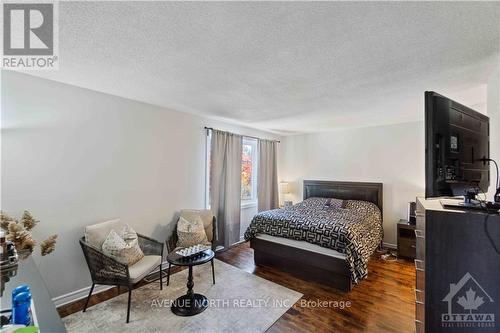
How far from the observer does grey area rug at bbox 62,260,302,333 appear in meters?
2.15

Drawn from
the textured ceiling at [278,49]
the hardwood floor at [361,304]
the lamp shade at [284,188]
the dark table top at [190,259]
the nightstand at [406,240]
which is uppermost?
the textured ceiling at [278,49]

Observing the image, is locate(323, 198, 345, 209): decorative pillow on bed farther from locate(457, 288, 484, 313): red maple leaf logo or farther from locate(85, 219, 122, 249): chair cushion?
locate(85, 219, 122, 249): chair cushion

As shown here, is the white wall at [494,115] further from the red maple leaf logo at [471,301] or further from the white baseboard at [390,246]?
the white baseboard at [390,246]

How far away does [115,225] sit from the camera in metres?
2.72

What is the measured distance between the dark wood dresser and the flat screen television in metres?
0.17

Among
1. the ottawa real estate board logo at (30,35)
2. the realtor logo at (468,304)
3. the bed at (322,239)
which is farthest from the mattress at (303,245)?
the ottawa real estate board logo at (30,35)

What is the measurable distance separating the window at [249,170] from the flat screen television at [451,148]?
12.5ft

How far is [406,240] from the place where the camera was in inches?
148

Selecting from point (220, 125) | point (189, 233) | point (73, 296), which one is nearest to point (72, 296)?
point (73, 296)

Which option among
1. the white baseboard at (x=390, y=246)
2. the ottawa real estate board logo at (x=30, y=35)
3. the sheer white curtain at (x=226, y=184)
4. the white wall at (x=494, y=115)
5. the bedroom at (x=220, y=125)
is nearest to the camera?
the ottawa real estate board logo at (x=30, y=35)

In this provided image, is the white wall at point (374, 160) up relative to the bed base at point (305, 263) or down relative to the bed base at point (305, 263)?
up

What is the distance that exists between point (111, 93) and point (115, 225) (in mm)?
1635

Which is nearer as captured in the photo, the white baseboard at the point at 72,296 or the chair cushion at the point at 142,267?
the chair cushion at the point at 142,267

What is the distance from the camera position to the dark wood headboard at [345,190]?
14.6 ft
